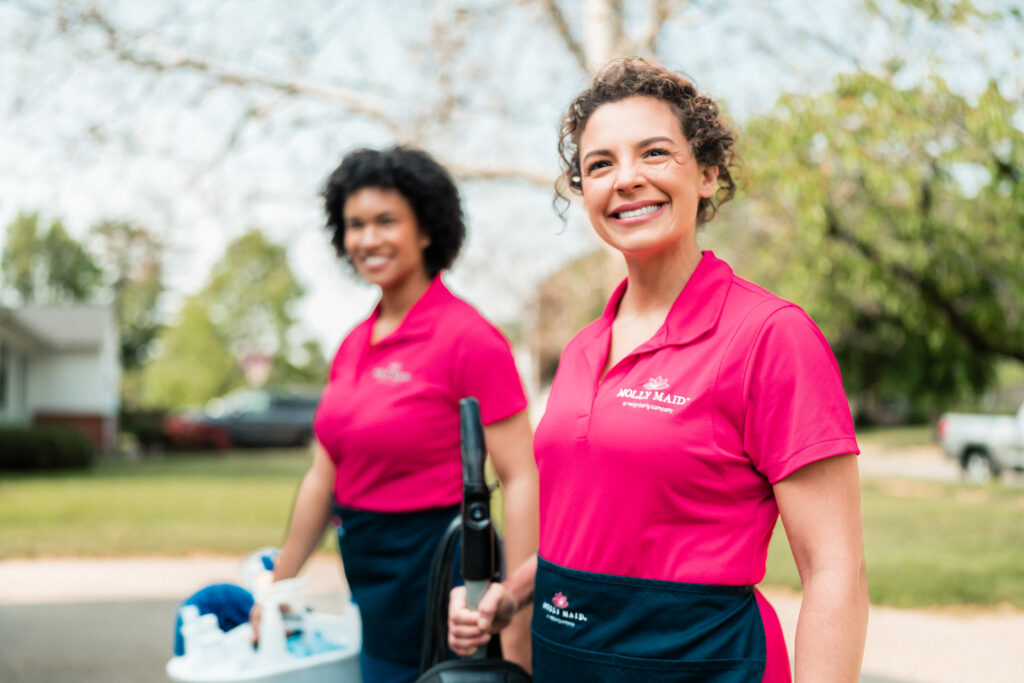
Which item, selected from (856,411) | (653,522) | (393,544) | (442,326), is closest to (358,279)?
(442,326)

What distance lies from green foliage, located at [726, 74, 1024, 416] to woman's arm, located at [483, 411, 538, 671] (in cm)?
512

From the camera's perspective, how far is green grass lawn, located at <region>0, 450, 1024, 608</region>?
29.3ft

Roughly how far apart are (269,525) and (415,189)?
10.2 metres

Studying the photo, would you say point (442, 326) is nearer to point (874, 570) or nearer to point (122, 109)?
point (874, 570)

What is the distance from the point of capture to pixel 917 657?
20.6 feet

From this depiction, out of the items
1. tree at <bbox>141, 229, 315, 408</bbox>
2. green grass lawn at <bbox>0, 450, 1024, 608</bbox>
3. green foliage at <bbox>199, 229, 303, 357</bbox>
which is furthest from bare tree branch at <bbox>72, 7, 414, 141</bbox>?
green foliage at <bbox>199, 229, 303, 357</bbox>

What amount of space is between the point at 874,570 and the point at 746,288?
8.60 meters

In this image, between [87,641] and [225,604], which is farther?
[87,641]

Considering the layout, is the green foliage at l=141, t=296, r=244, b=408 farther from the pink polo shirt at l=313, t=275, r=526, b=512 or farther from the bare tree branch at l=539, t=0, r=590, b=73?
the pink polo shirt at l=313, t=275, r=526, b=512

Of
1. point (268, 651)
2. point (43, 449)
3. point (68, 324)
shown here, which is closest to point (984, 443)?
point (43, 449)

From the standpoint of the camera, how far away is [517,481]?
251cm

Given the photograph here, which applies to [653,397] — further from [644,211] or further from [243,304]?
[243,304]

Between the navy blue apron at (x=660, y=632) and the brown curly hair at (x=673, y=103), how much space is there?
2.64 ft

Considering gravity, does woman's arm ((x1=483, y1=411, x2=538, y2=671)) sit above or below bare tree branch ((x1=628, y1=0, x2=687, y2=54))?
below
